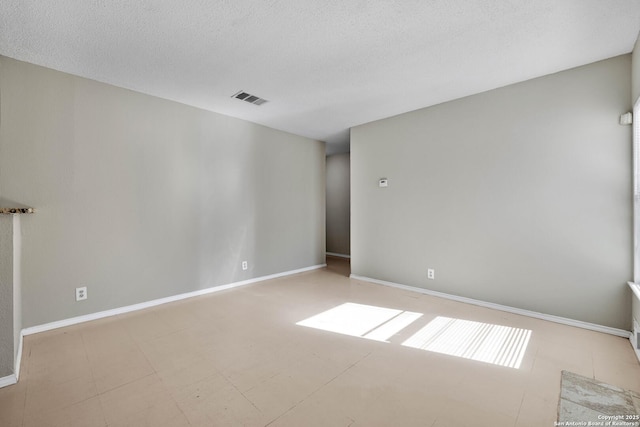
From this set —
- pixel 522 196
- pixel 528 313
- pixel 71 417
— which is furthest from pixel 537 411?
pixel 71 417

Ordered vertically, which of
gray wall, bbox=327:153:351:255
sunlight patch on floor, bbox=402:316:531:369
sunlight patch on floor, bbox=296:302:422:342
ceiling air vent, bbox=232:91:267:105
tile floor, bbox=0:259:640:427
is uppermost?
ceiling air vent, bbox=232:91:267:105

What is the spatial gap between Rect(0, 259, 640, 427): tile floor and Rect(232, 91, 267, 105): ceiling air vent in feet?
8.35

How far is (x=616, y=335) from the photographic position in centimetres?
238

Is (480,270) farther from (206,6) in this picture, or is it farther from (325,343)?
(206,6)

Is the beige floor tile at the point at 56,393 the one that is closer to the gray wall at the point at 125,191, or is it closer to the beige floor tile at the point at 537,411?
the gray wall at the point at 125,191

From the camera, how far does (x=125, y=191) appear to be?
2994 millimetres

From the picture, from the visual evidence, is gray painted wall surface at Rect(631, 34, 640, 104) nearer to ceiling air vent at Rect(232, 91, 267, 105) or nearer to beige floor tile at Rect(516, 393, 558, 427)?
beige floor tile at Rect(516, 393, 558, 427)

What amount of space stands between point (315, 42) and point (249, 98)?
54.2 inches

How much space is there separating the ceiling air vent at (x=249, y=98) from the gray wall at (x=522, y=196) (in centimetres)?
187

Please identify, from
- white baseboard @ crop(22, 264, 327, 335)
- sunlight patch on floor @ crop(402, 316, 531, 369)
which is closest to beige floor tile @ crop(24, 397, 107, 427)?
white baseboard @ crop(22, 264, 327, 335)

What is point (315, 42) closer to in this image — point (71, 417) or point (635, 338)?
point (71, 417)

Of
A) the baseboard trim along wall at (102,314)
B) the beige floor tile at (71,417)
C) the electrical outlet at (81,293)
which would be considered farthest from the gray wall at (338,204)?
the beige floor tile at (71,417)

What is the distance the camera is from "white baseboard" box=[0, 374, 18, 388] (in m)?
1.68

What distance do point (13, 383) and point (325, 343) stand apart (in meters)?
A: 2.09
